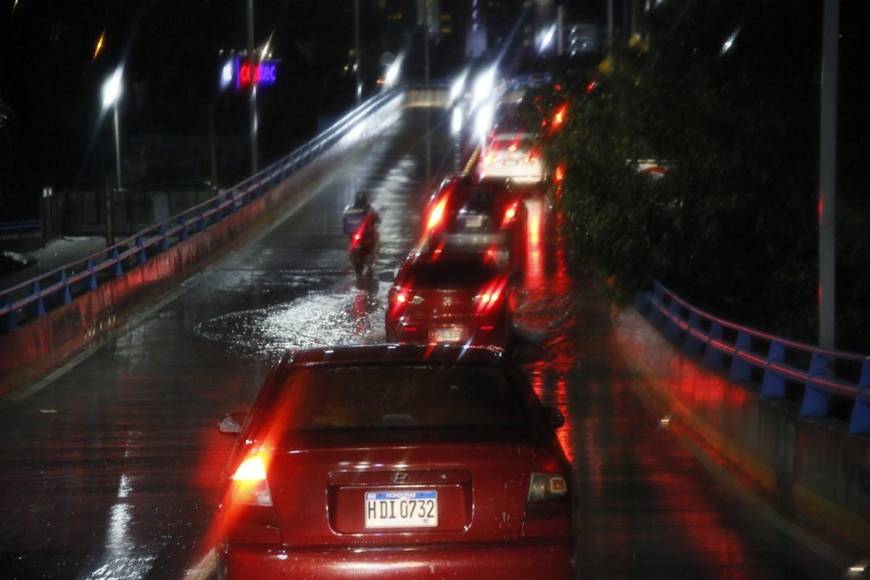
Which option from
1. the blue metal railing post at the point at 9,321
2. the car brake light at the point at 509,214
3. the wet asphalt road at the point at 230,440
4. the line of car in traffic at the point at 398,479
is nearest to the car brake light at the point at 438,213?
the car brake light at the point at 509,214

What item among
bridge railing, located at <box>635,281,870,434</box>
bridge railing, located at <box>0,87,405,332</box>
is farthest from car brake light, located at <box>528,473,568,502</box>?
bridge railing, located at <box>0,87,405,332</box>

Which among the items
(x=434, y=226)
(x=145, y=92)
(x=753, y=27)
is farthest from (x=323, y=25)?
(x=753, y=27)

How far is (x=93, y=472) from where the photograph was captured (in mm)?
12805

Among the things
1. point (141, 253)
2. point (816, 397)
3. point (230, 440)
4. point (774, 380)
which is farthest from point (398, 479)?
point (141, 253)

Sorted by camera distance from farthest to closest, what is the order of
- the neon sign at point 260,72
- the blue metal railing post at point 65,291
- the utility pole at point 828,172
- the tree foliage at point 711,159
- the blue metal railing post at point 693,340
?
1. the neon sign at point 260,72
2. the blue metal railing post at point 65,291
3. the tree foliage at point 711,159
4. the blue metal railing post at point 693,340
5. the utility pole at point 828,172

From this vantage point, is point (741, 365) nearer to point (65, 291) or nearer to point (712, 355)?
point (712, 355)

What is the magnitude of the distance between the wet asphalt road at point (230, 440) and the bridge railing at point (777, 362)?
0.92 meters

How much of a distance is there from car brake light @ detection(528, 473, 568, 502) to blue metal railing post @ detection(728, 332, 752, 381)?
736 centimetres

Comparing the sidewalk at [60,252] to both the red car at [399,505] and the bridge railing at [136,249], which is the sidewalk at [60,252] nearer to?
the bridge railing at [136,249]

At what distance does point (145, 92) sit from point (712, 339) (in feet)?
235

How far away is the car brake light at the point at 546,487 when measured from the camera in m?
6.59

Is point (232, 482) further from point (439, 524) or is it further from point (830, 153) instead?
point (830, 153)

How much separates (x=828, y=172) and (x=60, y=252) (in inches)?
1424

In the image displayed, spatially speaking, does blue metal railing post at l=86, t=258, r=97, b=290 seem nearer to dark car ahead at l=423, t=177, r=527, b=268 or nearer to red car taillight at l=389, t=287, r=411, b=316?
red car taillight at l=389, t=287, r=411, b=316
